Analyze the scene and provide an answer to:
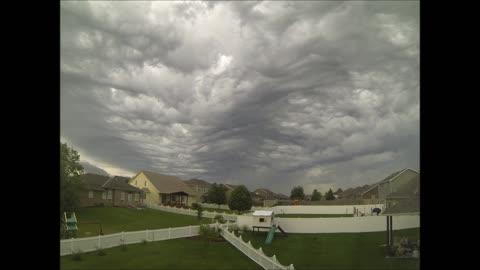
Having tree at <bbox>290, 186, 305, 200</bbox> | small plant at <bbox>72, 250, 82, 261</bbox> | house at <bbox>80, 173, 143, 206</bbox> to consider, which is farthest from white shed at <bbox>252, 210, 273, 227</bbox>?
small plant at <bbox>72, 250, 82, 261</bbox>

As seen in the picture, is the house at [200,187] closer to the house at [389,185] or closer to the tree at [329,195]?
the tree at [329,195]

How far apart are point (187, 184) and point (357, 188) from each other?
230 cm

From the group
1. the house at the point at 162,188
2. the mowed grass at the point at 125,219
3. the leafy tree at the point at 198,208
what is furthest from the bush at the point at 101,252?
the leafy tree at the point at 198,208

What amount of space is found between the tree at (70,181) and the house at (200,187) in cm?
141

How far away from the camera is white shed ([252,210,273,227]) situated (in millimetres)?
5023

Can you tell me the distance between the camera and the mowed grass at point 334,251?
473cm

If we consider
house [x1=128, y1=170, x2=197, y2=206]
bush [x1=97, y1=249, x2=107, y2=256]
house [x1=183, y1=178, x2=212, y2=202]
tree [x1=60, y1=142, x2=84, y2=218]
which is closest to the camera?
tree [x1=60, y1=142, x2=84, y2=218]

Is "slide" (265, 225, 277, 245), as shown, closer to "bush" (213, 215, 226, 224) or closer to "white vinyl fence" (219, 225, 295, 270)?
"white vinyl fence" (219, 225, 295, 270)

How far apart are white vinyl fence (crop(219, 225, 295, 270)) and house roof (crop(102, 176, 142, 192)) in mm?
1393

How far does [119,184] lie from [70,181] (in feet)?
2.00
